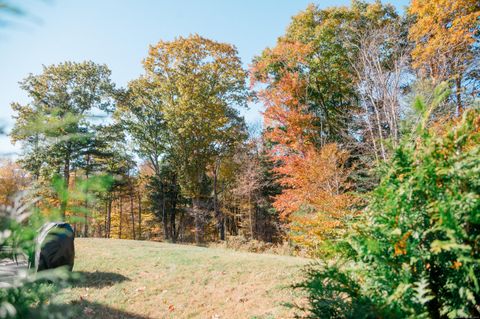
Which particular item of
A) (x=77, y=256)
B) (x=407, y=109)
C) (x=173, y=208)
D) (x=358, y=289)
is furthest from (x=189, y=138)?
(x=358, y=289)

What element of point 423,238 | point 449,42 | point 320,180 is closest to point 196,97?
point 320,180

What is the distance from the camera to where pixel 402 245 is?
5.56 ft

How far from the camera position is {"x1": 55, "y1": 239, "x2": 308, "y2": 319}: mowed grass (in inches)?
204

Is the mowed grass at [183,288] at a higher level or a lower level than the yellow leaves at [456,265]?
lower

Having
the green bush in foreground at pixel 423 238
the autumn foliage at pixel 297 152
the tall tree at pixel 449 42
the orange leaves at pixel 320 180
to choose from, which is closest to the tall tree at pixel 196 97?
the autumn foliage at pixel 297 152

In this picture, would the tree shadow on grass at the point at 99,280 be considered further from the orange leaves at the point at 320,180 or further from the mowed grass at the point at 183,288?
the orange leaves at the point at 320,180

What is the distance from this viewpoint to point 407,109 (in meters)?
10.5

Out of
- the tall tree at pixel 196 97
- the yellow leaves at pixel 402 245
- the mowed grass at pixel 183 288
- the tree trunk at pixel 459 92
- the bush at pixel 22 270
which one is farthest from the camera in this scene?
the tall tree at pixel 196 97

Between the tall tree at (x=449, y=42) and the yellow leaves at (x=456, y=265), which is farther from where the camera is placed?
the tall tree at (x=449, y=42)

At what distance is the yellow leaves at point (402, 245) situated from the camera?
1678mm

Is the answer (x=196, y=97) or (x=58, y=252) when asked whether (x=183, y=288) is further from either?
(x=196, y=97)

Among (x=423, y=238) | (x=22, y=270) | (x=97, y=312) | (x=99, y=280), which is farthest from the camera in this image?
(x=99, y=280)

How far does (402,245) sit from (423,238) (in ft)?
0.55

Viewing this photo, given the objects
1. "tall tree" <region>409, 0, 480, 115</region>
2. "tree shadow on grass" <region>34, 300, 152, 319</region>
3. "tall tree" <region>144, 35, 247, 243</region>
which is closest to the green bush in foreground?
"tree shadow on grass" <region>34, 300, 152, 319</region>
